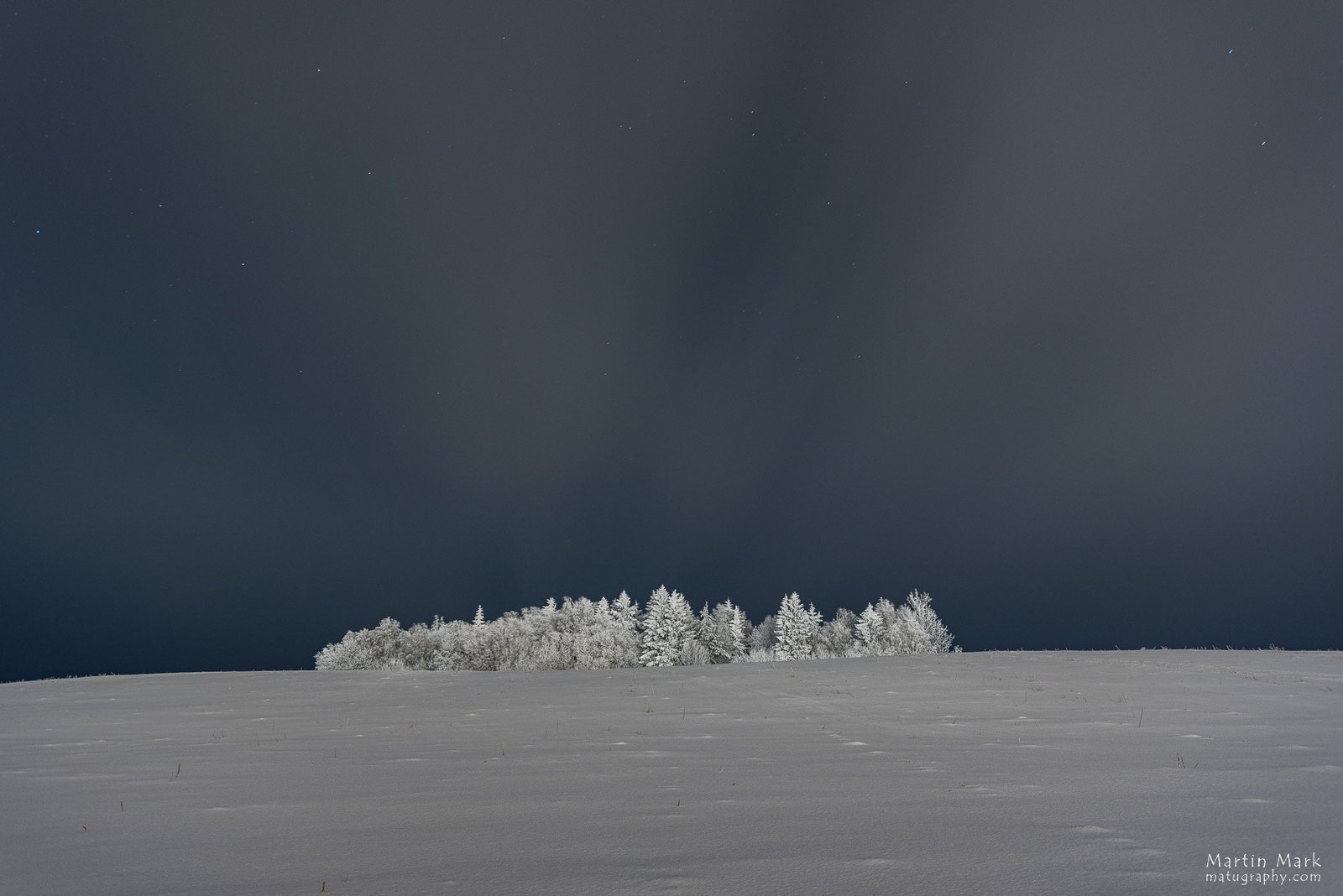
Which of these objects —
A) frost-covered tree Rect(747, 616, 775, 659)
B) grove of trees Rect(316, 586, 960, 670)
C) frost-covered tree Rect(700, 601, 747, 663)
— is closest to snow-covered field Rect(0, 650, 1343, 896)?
grove of trees Rect(316, 586, 960, 670)

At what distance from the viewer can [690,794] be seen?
6.43m

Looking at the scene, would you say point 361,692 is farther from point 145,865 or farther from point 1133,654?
point 1133,654

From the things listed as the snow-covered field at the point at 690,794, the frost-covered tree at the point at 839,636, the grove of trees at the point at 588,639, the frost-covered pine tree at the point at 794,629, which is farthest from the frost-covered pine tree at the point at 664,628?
the snow-covered field at the point at 690,794

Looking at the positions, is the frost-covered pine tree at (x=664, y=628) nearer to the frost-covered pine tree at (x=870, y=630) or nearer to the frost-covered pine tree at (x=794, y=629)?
the frost-covered pine tree at (x=794, y=629)

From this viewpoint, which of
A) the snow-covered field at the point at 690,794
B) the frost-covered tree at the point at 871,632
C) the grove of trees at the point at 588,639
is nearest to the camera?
the snow-covered field at the point at 690,794

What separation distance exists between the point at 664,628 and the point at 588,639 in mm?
9005

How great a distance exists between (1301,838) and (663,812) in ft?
14.5

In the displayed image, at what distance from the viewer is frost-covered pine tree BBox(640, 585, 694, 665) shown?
3243 inches

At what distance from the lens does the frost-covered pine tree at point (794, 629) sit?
86812mm

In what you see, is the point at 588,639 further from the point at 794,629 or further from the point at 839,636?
the point at 839,636

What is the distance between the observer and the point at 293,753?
9484 mm

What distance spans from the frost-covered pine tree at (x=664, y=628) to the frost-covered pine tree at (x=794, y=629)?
1188cm

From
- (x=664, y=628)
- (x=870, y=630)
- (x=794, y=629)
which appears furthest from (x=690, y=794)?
(x=870, y=630)

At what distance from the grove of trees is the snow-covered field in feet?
224
